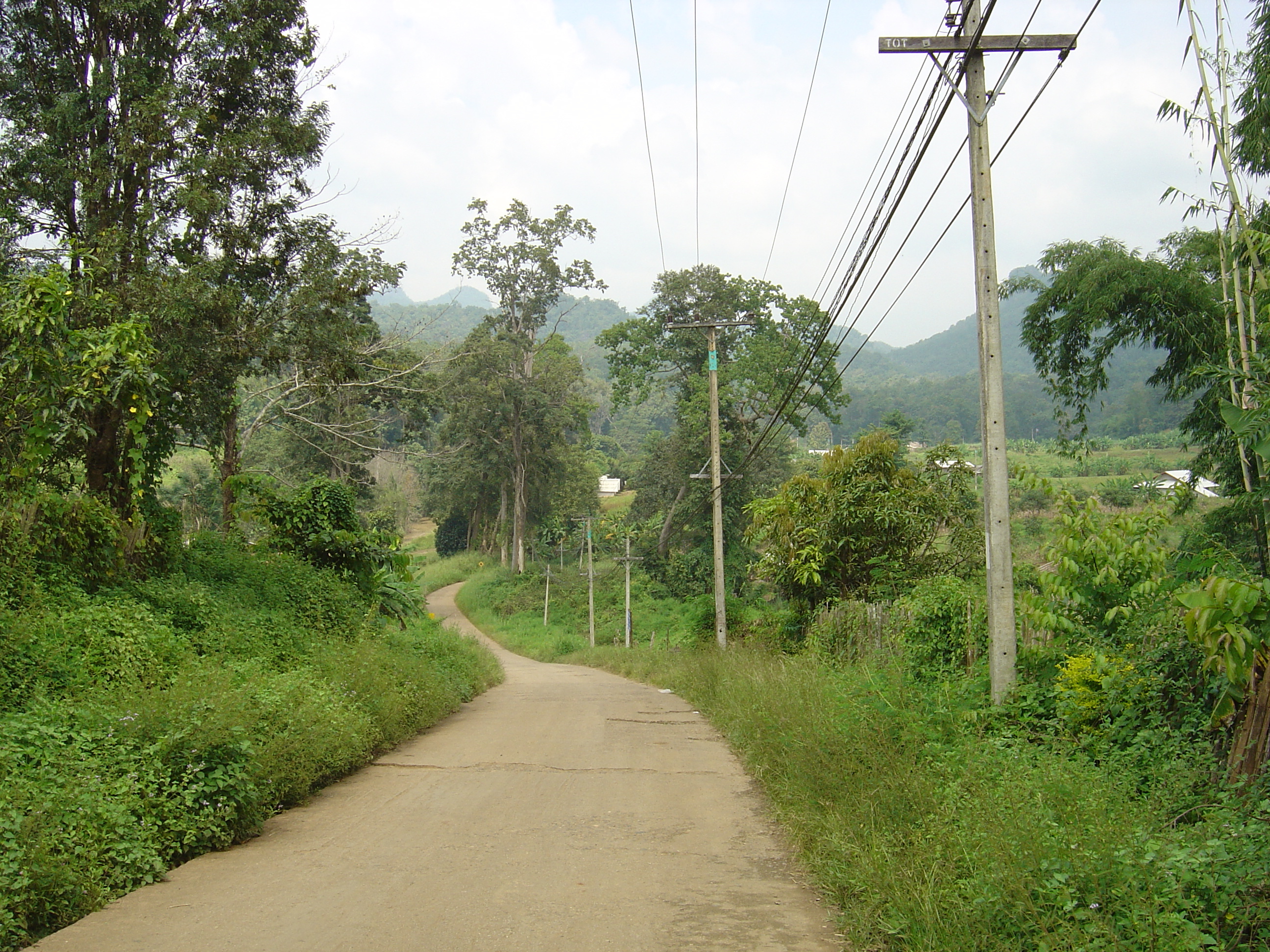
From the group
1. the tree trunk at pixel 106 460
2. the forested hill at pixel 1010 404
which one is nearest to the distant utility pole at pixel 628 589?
the forested hill at pixel 1010 404

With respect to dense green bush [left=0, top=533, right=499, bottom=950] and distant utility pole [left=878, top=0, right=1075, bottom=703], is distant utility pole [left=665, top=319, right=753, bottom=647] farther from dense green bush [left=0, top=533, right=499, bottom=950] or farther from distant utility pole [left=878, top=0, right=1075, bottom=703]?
distant utility pole [left=878, top=0, right=1075, bottom=703]

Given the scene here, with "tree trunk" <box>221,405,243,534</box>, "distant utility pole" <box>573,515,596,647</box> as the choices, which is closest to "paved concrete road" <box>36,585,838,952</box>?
"tree trunk" <box>221,405,243,534</box>

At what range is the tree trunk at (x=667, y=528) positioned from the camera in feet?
129

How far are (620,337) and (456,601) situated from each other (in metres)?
23.7

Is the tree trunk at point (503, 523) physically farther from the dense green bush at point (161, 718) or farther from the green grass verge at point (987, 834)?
the green grass verge at point (987, 834)

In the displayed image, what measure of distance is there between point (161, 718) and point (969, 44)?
27.1ft

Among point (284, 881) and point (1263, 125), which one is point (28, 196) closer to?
point (284, 881)

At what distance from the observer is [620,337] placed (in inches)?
1471

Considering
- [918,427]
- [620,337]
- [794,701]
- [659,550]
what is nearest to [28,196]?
[794,701]

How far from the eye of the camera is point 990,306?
756cm

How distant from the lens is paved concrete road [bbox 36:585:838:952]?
15.5ft

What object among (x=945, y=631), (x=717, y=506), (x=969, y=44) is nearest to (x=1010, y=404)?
(x=717, y=506)

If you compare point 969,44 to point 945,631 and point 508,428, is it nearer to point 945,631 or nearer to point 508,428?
point 945,631

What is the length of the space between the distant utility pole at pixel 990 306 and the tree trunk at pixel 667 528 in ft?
104
